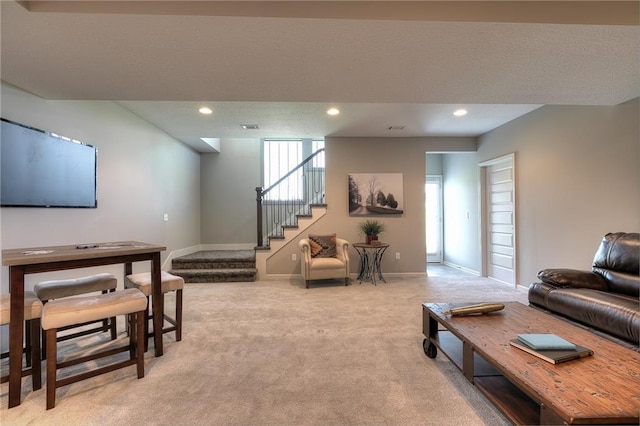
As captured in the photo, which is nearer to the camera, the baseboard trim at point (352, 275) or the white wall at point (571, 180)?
the white wall at point (571, 180)

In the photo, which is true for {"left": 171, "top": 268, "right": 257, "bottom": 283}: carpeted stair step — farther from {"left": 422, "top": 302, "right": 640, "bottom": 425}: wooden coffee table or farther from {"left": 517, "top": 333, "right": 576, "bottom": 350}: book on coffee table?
{"left": 517, "top": 333, "right": 576, "bottom": 350}: book on coffee table

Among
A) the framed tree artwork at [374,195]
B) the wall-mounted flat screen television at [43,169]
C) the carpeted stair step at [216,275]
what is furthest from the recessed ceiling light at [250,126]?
the carpeted stair step at [216,275]

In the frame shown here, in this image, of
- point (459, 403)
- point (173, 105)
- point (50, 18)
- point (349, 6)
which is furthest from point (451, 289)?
point (50, 18)

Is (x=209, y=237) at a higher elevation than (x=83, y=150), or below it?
below

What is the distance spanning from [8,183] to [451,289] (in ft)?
17.1

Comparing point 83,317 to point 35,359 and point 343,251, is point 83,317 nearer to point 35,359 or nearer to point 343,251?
point 35,359

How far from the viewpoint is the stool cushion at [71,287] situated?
83.8 inches

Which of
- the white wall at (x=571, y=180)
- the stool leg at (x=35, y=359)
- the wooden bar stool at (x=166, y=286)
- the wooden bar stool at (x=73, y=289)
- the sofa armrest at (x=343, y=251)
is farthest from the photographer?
the sofa armrest at (x=343, y=251)

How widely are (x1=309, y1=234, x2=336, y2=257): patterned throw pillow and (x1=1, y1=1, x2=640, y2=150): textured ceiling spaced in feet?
8.42

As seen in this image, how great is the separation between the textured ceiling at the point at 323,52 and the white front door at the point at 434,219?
3.74 meters

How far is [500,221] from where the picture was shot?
4.73m

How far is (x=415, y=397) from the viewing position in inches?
67.6

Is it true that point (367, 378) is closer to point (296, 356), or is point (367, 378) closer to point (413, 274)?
point (296, 356)

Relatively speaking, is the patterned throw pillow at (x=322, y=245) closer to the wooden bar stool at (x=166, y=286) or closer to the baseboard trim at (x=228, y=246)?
the baseboard trim at (x=228, y=246)
